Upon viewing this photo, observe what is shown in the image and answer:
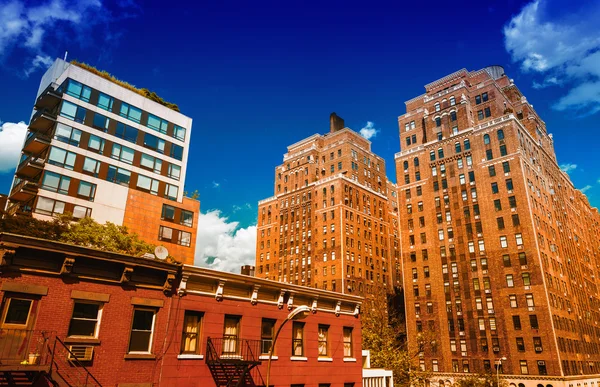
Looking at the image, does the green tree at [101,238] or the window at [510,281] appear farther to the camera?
the window at [510,281]

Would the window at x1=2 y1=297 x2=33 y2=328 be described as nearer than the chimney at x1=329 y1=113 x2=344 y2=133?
Yes

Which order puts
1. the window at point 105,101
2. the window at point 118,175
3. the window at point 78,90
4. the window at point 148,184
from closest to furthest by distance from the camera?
the window at point 78,90
the window at point 118,175
the window at point 105,101
the window at point 148,184

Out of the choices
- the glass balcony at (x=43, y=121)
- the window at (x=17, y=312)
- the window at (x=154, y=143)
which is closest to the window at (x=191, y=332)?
the window at (x=17, y=312)

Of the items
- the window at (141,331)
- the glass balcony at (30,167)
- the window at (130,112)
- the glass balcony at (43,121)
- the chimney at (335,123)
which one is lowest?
the window at (141,331)

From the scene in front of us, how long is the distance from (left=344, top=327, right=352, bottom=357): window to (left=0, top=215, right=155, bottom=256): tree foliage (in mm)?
18257

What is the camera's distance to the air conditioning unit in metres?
15.8

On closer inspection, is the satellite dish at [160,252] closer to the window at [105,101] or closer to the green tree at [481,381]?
the window at [105,101]

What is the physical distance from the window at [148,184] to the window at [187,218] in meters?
4.22

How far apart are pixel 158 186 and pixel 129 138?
21.7 feet

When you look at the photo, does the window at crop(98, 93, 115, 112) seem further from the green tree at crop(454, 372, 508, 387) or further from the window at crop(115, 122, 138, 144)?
the green tree at crop(454, 372, 508, 387)

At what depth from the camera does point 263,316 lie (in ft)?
73.8

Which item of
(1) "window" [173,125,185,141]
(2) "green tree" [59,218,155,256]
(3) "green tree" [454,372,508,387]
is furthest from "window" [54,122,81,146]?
(3) "green tree" [454,372,508,387]

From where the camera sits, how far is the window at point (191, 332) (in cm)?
1927

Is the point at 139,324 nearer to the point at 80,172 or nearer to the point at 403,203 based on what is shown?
the point at 80,172
